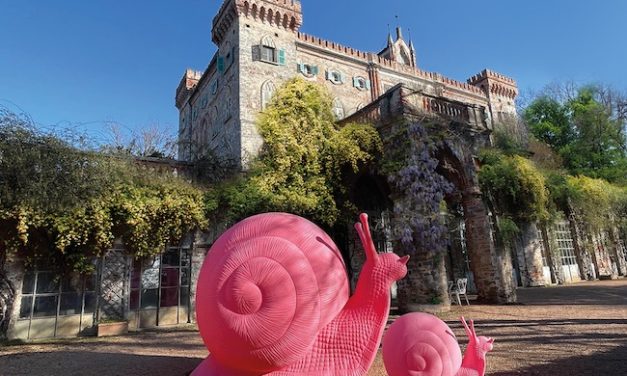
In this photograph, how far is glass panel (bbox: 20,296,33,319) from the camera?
886 cm

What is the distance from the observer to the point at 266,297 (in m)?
2.55

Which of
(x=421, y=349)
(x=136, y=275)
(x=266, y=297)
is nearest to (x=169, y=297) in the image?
(x=136, y=275)

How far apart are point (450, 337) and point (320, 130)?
10.6 meters

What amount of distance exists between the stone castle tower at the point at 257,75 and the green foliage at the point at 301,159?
2323mm

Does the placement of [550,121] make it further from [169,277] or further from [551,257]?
[169,277]

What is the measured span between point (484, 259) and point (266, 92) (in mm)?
11225

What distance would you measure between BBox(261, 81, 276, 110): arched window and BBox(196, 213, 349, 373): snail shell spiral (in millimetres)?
14542

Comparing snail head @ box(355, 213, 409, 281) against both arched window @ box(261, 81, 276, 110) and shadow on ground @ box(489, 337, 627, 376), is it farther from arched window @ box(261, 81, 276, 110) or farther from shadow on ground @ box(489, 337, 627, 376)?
arched window @ box(261, 81, 276, 110)

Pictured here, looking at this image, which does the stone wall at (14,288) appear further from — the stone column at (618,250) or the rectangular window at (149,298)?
the stone column at (618,250)

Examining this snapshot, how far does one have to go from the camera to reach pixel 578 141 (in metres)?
25.6

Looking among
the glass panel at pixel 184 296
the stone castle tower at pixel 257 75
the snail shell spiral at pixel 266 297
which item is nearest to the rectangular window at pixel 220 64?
the stone castle tower at pixel 257 75

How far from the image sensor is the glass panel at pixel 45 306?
905 centimetres

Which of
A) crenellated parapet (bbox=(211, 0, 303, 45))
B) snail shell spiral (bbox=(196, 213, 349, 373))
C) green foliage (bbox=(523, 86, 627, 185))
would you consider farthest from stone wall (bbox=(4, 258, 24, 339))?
green foliage (bbox=(523, 86, 627, 185))

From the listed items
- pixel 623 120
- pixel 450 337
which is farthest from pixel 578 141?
pixel 450 337
